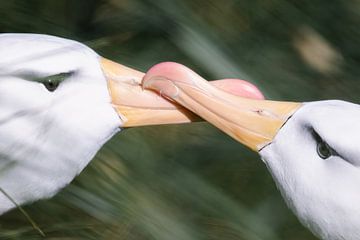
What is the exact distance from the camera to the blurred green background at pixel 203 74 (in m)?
2.85

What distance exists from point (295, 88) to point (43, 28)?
57 centimetres

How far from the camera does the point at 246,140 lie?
2.97 m

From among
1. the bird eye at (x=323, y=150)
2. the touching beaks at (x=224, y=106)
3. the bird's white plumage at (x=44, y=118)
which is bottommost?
the bird's white plumage at (x=44, y=118)

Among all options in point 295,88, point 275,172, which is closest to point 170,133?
point 295,88

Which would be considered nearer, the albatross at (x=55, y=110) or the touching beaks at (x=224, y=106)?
the albatross at (x=55, y=110)

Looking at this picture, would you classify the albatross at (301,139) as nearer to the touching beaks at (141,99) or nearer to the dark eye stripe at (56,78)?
the touching beaks at (141,99)

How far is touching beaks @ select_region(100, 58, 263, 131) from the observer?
2982 mm

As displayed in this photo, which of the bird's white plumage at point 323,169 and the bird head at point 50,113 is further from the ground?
the bird's white plumage at point 323,169

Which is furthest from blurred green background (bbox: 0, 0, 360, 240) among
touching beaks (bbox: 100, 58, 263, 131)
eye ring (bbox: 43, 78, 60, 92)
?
eye ring (bbox: 43, 78, 60, 92)

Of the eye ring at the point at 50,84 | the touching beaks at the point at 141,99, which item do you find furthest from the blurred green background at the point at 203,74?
the eye ring at the point at 50,84

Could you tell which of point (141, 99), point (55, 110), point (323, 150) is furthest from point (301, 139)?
point (55, 110)

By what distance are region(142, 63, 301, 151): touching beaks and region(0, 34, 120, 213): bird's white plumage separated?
0.13 meters

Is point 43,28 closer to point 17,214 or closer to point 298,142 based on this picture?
point 17,214

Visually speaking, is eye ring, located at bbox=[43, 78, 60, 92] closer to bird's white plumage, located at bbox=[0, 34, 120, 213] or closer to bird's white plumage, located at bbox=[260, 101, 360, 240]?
bird's white plumage, located at bbox=[0, 34, 120, 213]
